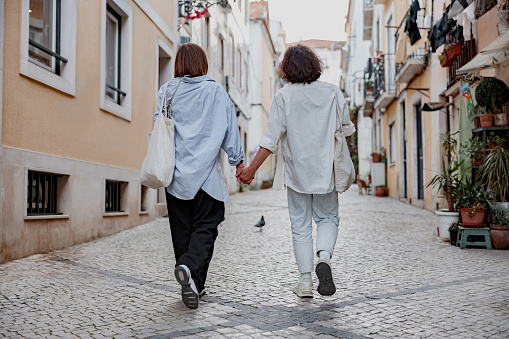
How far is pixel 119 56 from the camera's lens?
909 cm

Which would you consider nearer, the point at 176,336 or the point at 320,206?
the point at 176,336

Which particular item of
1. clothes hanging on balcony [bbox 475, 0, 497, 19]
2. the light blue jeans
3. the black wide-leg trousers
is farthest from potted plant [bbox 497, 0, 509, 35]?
the black wide-leg trousers

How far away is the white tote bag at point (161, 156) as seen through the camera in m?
3.82

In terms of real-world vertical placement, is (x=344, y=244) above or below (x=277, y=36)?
below

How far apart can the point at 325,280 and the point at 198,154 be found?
121 centimetres

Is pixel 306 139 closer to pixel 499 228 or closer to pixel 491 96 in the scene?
pixel 499 228

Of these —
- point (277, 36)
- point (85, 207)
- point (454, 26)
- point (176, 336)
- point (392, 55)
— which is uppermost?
point (277, 36)

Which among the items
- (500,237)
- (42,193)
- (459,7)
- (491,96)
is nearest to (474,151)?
(491,96)

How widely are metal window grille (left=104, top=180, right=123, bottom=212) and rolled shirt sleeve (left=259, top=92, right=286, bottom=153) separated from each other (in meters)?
4.84

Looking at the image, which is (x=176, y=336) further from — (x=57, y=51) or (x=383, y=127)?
(x=383, y=127)

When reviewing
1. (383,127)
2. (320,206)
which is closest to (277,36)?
(383,127)

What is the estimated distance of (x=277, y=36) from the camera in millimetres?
48094

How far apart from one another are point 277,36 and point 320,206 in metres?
45.6

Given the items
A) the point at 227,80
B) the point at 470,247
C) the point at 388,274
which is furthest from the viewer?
the point at 227,80
